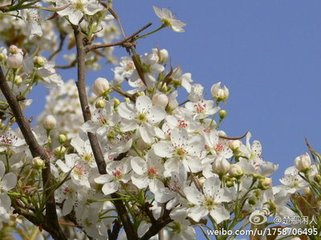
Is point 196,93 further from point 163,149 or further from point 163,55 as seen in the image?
point 163,149

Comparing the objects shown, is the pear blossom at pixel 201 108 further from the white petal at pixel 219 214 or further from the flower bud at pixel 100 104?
the white petal at pixel 219 214

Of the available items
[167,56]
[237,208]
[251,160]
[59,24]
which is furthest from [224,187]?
[59,24]

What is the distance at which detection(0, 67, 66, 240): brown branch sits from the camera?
209 cm

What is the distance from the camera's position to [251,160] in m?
2.24

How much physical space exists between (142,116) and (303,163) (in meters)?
0.50

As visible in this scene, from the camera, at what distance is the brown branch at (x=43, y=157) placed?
6.84 feet

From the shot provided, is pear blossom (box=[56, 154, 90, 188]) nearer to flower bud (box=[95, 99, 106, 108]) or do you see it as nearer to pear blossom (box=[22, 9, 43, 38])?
flower bud (box=[95, 99, 106, 108])

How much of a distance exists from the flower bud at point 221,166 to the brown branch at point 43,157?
1.39ft

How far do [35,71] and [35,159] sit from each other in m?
0.53

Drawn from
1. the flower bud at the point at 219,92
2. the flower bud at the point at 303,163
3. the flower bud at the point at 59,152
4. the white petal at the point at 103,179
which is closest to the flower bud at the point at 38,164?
the white petal at the point at 103,179

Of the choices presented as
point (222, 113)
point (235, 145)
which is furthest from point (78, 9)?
point (235, 145)

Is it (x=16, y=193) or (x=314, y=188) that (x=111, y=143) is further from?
(x=314, y=188)

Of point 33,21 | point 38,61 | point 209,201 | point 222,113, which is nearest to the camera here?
point 209,201

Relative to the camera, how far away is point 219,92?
2.44 m
